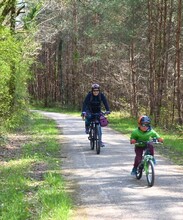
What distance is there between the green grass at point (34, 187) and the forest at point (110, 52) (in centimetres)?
359

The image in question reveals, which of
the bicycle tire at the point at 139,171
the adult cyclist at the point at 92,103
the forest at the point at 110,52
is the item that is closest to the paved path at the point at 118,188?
the bicycle tire at the point at 139,171

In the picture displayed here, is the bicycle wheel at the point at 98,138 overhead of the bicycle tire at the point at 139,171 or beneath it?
overhead

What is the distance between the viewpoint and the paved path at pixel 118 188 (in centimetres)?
682

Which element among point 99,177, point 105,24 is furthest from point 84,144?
point 105,24

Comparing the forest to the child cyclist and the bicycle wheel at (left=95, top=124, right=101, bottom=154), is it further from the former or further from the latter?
the child cyclist

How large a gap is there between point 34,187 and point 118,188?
1769 mm

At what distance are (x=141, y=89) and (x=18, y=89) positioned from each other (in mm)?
15282

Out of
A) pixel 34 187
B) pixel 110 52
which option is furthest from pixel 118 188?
pixel 110 52

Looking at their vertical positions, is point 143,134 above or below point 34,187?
above

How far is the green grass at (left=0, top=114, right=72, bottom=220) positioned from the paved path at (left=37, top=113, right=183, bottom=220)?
0.96ft

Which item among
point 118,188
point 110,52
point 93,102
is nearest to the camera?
point 118,188

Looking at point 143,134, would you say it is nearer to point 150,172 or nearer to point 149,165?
point 149,165

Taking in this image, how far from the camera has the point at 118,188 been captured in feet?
28.0

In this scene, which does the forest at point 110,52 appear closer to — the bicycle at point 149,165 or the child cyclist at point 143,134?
the child cyclist at point 143,134
